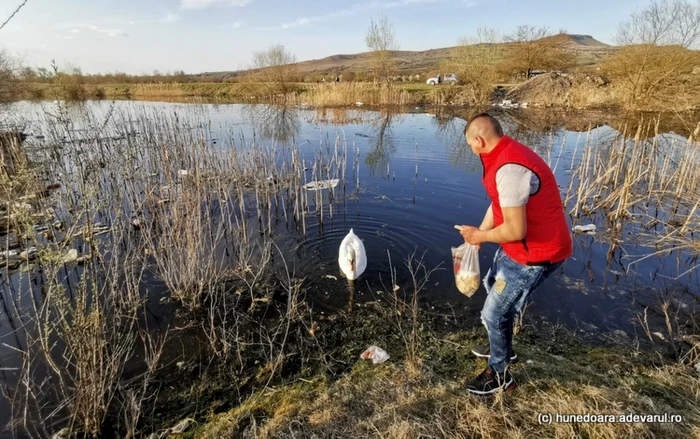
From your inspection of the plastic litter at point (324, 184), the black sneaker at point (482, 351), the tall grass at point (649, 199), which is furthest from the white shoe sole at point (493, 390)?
the plastic litter at point (324, 184)

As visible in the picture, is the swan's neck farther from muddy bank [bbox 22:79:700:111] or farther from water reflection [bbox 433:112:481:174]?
muddy bank [bbox 22:79:700:111]

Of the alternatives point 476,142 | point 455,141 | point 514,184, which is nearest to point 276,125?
point 455,141

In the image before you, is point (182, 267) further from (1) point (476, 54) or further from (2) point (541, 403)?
(1) point (476, 54)

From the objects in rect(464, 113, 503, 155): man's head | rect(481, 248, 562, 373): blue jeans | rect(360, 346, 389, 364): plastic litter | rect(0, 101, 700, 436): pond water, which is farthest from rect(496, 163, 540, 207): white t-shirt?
rect(0, 101, 700, 436): pond water

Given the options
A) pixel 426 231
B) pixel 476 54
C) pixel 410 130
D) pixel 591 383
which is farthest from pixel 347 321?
pixel 476 54

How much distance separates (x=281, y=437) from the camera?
2.62 metres

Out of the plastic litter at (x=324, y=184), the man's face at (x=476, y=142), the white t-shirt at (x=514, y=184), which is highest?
the man's face at (x=476, y=142)

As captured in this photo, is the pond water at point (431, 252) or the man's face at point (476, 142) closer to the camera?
the man's face at point (476, 142)

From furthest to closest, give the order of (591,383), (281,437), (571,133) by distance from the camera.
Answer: (571,133) < (591,383) < (281,437)

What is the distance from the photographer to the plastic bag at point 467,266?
12.0 ft

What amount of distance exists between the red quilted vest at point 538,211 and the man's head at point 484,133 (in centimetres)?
5

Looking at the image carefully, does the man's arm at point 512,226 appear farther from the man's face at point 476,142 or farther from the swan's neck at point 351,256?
the swan's neck at point 351,256

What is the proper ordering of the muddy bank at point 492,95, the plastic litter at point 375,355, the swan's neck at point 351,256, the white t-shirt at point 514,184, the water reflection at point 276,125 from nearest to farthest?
the white t-shirt at point 514,184 < the plastic litter at point 375,355 < the swan's neck at point 351,256 < the water reflection at point 276,125 < the muddy bank at point 492,95

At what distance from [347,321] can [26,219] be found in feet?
11.2
